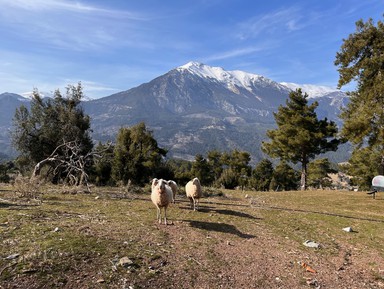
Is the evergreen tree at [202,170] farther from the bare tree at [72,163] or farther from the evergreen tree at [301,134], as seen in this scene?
the bare tree at [72,163]

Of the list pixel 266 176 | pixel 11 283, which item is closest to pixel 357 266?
pixel 11 283

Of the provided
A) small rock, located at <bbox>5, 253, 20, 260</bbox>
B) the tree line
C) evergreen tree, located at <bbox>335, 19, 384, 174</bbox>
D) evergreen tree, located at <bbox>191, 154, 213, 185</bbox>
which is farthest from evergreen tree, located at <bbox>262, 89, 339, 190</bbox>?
small rock, located at <bbox>5, 253, 20, 260</bbox>

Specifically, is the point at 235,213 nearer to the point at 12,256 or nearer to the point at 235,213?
the point at 235,213

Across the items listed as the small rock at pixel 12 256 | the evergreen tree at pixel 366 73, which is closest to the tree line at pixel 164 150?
the evergreen tree at pixel 366 73

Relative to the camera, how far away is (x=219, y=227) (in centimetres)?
1185

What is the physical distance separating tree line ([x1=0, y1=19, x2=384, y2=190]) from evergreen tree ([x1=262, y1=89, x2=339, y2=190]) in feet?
0.38

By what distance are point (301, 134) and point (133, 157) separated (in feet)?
70.1

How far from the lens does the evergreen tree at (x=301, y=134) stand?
38781 mm

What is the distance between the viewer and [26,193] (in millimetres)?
15203

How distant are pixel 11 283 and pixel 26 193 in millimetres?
10301

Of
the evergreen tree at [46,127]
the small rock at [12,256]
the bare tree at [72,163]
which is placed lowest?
the small rock at [12,256]

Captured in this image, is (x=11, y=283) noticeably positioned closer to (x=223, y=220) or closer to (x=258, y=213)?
(x=223, y=220)

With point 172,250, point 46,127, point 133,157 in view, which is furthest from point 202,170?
point 172,250

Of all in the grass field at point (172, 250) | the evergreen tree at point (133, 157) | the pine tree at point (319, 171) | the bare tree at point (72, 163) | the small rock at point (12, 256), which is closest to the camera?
the grass field at point (172, 250)
